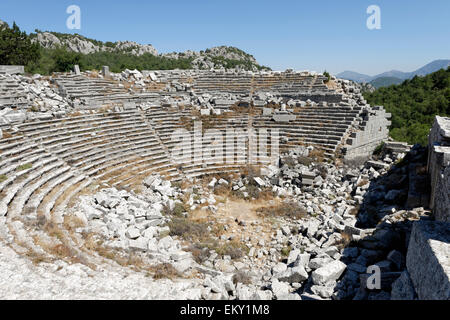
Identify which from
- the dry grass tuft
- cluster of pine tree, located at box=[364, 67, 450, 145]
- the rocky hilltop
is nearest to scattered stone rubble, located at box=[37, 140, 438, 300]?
the dry grass tuft

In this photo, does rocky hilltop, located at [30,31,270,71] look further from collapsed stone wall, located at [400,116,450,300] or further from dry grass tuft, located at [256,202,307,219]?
collapsed stone wall, located at [400,116,450,300]

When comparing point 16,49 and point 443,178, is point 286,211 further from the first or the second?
point 16,49

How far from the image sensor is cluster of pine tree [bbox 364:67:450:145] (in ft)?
75.6

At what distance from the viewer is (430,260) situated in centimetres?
422

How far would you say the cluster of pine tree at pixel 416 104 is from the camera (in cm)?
2305

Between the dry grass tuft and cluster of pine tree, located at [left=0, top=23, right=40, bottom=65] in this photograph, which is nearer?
the dry grass tuft

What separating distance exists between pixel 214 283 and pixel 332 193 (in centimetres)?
904

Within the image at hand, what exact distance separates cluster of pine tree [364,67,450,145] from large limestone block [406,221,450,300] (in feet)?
60.1

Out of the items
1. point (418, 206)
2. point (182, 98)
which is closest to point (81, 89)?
point (182, 98)

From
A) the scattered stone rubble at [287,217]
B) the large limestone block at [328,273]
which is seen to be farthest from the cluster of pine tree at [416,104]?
the large limestone block at [328,273]

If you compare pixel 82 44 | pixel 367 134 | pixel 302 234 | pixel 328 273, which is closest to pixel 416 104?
pixel 367 134

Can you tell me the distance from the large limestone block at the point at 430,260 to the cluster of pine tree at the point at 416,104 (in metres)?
18.3
